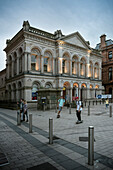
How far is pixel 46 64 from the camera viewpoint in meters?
28.6

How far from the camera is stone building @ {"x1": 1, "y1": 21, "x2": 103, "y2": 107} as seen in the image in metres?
24.7

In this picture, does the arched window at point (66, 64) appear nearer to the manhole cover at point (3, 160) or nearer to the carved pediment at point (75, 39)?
the carved pediment at point (75, 39)

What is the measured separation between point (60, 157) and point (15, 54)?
1112 inches

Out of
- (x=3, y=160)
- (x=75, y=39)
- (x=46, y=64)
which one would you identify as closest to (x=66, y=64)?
(x=46, y=64)

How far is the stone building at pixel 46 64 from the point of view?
2470cm

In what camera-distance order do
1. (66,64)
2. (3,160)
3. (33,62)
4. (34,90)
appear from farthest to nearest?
(66,64) → (33,62) → (34,90) → (3,160)

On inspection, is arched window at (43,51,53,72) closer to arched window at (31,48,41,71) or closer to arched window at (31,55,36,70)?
arched window at (31,48,41,71)

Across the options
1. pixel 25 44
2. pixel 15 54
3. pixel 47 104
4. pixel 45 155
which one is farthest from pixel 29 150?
pixel 15 54

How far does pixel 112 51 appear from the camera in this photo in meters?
42.7

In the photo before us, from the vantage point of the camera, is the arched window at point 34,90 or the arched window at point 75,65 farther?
the arched window at point 75,65

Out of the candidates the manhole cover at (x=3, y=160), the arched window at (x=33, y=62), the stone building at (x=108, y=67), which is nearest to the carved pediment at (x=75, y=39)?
the arched window at (x=33, y=62)

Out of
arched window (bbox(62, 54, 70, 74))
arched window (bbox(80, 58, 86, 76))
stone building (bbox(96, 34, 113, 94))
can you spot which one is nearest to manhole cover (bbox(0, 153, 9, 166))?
arched window (bbox(62, 54, 70, 74))

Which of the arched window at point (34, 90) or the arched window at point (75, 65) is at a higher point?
the arched window at point (75, 65)

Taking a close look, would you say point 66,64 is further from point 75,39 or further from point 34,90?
point 34,90
